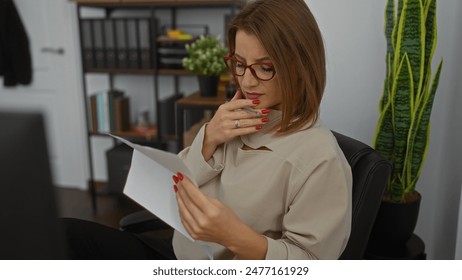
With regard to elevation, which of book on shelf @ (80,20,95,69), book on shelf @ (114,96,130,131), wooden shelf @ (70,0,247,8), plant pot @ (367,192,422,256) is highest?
wooden shelf @ (70,0,247,8)

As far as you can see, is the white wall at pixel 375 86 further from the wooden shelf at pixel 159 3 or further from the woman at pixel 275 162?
the wooden shelf at pixel 159 3

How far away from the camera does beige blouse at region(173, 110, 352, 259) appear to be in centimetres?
77

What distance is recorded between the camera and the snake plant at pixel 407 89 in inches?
44.1

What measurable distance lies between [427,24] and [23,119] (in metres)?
1.10

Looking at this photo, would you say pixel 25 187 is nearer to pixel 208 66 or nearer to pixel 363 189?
pixel 363 189

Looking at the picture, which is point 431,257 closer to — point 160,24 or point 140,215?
point 140,215

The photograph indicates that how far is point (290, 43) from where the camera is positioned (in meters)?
0.77

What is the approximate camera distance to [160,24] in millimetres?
2502

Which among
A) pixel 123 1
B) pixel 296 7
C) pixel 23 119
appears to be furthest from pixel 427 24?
pixel 123 1

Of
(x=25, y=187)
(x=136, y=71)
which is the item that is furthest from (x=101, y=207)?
(x=25, y=187)

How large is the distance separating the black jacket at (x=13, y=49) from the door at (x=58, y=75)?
0.24 ft

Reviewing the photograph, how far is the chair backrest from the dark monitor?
61 centimetres

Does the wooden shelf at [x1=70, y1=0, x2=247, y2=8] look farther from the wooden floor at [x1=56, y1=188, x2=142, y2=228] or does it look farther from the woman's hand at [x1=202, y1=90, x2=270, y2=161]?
the woman's hand at [x1=202, y1=90, x2=270, y2=161]

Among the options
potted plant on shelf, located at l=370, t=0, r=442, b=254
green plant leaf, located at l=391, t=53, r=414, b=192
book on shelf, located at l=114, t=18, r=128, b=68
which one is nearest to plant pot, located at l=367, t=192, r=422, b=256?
potted plant on shelf, located at l=370, t=0, r=442, b=254
